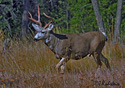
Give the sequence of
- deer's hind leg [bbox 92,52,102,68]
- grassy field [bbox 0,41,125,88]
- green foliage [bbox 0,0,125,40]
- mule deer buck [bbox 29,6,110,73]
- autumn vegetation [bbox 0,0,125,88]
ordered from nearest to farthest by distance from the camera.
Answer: grassy field [bbox 0,41,125,88] < autumn vegetation [bbox 0,0,125,88] < mule deer buck [bbox 29,6,110,73] < deer's hind leg [bbox 92,52,102,68] < green foliage [bbox 0,0,125,40]

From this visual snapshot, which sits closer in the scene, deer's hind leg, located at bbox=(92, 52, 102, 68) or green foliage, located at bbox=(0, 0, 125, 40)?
deer's hind leg, located at bbox=(92, 52, 102, 68)

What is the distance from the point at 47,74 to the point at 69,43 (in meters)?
1.44

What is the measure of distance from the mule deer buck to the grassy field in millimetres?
271

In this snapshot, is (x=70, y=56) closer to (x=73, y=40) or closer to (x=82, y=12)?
(x=73, y=40)

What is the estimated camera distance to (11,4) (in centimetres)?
1361

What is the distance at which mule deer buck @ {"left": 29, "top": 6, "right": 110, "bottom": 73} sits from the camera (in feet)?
21.0

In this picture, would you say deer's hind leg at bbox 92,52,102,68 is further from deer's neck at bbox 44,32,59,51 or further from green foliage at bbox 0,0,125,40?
green foliage at bbox 0,0,125,40

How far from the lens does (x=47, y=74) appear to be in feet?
17.7

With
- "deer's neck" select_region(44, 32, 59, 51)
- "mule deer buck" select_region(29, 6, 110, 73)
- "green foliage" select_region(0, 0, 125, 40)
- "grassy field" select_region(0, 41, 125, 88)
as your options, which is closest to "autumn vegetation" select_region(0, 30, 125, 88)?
"grassy field" select_region(0, 41, 125, 88)

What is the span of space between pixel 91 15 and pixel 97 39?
10.2m

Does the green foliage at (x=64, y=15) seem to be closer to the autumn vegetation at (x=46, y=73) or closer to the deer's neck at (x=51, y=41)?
the autumn vegetation at (x=46, y=73)

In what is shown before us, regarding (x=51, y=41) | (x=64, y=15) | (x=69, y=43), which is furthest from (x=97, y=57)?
(x=64, y=15)

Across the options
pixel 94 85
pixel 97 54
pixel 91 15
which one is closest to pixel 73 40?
pixel 97 54

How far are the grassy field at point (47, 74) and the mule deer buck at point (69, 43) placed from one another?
271 mm
